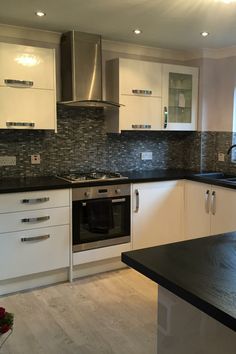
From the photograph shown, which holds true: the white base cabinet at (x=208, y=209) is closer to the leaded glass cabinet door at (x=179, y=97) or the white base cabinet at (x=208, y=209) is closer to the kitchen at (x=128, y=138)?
the kitchen at (x=128, y=138)

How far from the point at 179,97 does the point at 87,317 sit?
2.52 metres

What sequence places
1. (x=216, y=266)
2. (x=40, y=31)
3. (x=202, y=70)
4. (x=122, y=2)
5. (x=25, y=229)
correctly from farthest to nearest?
1. (x=202, y=70)
2. (x=40, y=31)
3. (x=25, y=229)
4. (x=122, y=2)
5. (x=216, y=266)

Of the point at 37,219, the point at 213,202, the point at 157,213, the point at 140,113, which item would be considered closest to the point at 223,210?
the point at 213,202

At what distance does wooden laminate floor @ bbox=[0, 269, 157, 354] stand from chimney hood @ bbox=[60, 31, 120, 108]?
1681 mm

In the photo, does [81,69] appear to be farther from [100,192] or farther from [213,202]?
[213,202]

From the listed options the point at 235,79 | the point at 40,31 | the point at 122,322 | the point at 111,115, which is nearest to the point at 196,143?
the point at 235,79

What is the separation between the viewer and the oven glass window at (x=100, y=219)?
3342 mm

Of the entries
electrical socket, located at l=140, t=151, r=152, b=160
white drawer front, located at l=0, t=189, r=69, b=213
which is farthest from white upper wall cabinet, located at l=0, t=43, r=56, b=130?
electrical socket, located at l=140, t=151, r=152, b=160

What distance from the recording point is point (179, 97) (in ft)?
13.5

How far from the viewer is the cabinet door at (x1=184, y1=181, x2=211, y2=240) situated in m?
3.69

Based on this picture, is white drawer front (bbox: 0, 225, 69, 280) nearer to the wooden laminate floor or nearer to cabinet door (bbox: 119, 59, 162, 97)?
the wooden laminate floor

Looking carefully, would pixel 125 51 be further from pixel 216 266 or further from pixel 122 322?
pixel 216 266

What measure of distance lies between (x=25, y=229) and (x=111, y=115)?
4.89ft

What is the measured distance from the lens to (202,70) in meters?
4.18
